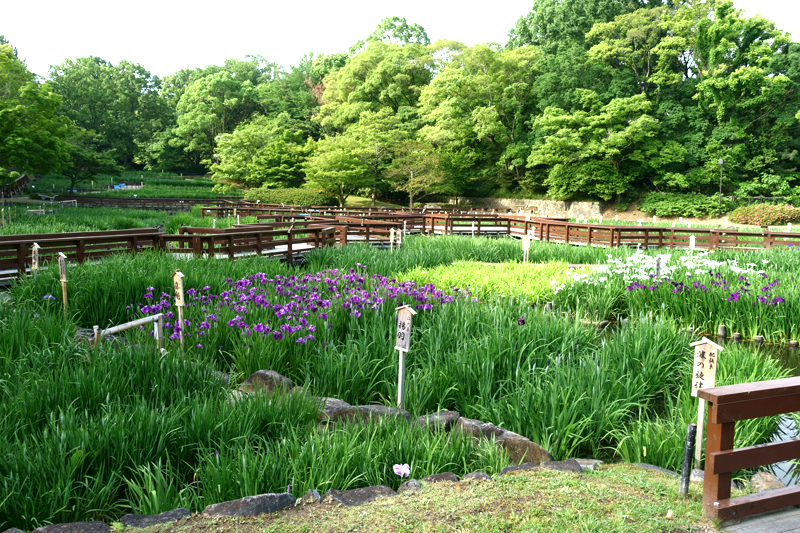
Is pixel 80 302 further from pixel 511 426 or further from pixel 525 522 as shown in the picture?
pixel 525 522

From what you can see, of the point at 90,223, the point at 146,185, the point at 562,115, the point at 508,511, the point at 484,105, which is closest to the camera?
the point at 508,511

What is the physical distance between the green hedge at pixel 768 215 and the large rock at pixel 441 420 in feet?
110

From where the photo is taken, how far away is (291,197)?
41.9 meters

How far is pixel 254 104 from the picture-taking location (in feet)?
217

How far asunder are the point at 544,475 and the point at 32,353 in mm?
4569

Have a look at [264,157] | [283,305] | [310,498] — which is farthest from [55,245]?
[264,157]

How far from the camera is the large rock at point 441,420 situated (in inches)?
178

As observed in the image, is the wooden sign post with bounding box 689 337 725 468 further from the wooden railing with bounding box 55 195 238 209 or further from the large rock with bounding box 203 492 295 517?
the wooden railing with bounding box 55 195 238 209

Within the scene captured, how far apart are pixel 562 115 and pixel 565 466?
3960cm

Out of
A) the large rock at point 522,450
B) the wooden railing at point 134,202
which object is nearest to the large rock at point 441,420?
the large rock at point 522,450

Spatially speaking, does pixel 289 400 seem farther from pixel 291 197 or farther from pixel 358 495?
pixel 291 197

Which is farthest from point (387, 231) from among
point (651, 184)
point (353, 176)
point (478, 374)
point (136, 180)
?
point (136, 180)

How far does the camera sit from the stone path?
9.97ft

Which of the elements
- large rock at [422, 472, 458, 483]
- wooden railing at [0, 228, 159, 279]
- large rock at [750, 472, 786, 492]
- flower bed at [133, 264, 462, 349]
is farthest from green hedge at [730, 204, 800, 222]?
large rock at [422, 472, 458, 483]
